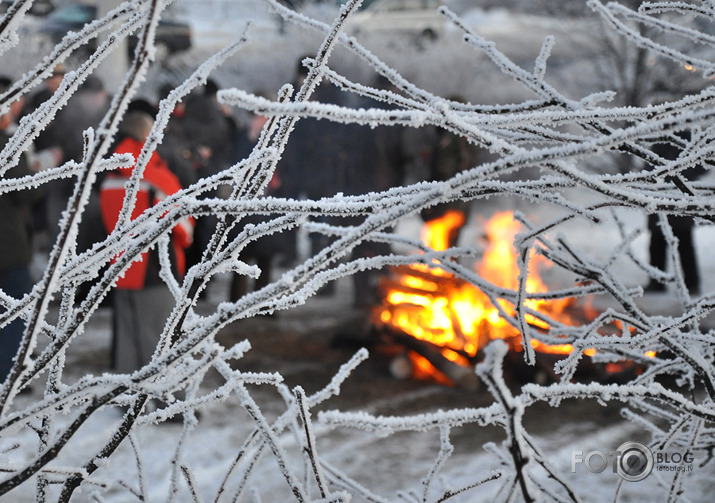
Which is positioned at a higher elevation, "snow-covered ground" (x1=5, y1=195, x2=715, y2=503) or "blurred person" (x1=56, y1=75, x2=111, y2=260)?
"blurred person" (x1=56, y1=75, x2=111, y2=260)

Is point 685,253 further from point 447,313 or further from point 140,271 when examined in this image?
point 140,271

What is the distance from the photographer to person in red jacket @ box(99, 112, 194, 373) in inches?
171

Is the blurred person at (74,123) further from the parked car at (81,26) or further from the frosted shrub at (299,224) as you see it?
the parked car at (81,26)

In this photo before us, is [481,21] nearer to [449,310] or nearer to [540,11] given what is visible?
[540,11]

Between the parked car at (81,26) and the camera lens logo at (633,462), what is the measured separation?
43.9 feet

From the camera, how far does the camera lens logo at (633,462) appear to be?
1523mm

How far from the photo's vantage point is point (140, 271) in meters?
4.53

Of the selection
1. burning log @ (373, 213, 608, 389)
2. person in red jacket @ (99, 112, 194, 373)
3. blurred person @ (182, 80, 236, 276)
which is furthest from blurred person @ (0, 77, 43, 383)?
blurred person @ (182, 80, 236, 276)

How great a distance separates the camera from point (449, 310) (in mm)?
5340

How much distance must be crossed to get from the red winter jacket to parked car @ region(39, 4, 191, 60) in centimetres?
1010

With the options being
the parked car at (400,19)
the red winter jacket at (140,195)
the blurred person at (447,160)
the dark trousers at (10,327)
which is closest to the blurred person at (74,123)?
the dark trousers at (10,327)

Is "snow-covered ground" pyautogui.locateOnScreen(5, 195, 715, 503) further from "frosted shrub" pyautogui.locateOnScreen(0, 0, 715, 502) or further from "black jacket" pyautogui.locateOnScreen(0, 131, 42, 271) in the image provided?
"frosted shrub" pyautogui.locateOnScreen(0, 0, 715, 502)

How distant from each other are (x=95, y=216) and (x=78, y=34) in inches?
192

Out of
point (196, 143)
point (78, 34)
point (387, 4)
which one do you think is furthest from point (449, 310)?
point (387, 4)
